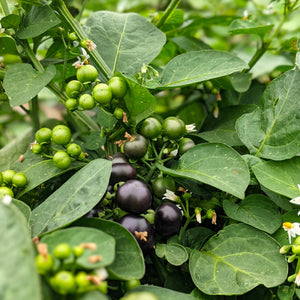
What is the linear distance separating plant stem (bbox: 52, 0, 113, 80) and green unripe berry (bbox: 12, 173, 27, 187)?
0.85ft

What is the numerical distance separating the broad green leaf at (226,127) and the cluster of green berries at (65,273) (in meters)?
0.43

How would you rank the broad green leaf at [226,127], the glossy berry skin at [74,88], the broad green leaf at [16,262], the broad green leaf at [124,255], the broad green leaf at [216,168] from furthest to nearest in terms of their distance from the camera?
1. the broad green leaf at [226,127]
2. the glossy berry skin at [74,88]
3. the broad green leaf at [216,168]
4. the broad green leaf at [124,255]
5. the broad green leaf at [16,262]

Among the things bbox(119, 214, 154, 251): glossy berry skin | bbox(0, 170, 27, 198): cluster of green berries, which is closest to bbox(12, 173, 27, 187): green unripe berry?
bbox(0, 170, 27, 198): cluster of green berries

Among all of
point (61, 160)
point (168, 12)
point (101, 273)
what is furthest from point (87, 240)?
point (168, 12)

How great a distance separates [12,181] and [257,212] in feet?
1.41

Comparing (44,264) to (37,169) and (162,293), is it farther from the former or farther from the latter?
(37,169)

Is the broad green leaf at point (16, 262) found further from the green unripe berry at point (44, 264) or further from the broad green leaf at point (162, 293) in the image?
the broad green leaf at point (162, 293)

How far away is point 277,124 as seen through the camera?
0.73 m

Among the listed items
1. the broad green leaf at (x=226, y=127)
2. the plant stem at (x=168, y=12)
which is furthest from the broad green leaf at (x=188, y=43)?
the broad green leaf at (x=226, y=127)

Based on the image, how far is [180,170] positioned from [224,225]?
0.13m

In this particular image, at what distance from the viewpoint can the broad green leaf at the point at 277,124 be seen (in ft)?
2.31

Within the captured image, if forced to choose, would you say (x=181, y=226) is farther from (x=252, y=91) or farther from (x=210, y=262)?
(x=252, y=91)

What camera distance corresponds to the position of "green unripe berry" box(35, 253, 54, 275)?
0.39 metres

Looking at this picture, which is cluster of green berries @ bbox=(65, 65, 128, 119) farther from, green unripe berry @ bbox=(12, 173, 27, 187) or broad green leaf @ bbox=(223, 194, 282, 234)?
broad green leaf @ bbox=(223, 194, 282, 234)
